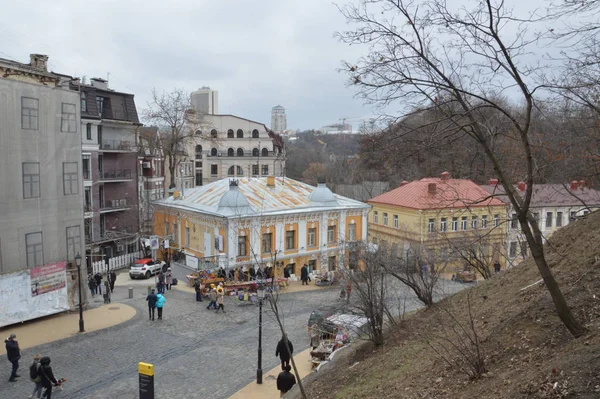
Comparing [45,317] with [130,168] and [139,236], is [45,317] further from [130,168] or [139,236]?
[130,168]

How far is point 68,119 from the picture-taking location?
23812 millimetres

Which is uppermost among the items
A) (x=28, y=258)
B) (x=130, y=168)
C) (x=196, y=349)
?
(x=130, y=168)

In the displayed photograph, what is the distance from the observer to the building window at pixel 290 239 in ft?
113

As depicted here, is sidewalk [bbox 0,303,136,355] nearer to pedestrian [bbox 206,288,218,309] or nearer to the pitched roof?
pedestrian [bbox 206,288,218,309]

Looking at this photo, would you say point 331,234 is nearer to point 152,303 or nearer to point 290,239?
point 290,239

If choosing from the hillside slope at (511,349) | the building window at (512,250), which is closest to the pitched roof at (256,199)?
the building window at (512,250)

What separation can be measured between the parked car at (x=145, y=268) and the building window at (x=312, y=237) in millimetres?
10008

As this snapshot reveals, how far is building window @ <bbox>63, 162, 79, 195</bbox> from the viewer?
23.7m

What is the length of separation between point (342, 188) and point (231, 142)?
57.5 feet

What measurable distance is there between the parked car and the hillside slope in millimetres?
22187

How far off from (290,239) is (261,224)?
111 inches

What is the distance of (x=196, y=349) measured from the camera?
753 inches

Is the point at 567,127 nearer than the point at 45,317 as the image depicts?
Yes

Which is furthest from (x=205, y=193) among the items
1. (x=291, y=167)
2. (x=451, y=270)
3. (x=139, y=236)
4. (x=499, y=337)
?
(x=291, y=167)
